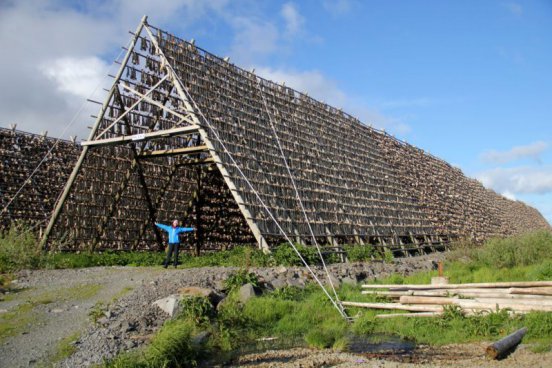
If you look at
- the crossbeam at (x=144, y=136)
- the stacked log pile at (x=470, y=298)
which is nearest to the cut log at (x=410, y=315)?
the stacked log pile at (x=470, y=298)

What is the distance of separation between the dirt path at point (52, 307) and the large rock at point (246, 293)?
180 centimetres

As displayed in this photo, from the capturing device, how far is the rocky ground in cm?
638

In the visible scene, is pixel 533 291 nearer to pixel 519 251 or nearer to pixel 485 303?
pixel 485 303

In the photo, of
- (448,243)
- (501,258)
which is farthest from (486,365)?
(448,243)

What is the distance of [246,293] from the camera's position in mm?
9125

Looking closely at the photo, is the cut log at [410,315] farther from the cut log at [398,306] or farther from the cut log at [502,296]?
the cut log at [502,296]

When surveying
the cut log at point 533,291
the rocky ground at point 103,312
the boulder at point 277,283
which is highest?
the cut log at point 533,291

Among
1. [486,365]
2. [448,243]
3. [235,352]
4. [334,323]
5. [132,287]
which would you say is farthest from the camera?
[448,243]

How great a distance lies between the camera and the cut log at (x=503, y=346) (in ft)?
20.3

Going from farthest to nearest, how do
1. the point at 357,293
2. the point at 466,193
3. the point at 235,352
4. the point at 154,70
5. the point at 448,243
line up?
the point at 466,193
the point at 448,243
the point at 154,70
the point at 357,293
the point at 235,352

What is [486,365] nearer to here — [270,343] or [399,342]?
[399,342]

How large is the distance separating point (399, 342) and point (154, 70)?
32.8 ft

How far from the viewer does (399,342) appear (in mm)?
7699

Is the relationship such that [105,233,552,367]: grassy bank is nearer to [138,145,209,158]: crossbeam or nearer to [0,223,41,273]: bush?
[0,223,41,273]: bush
